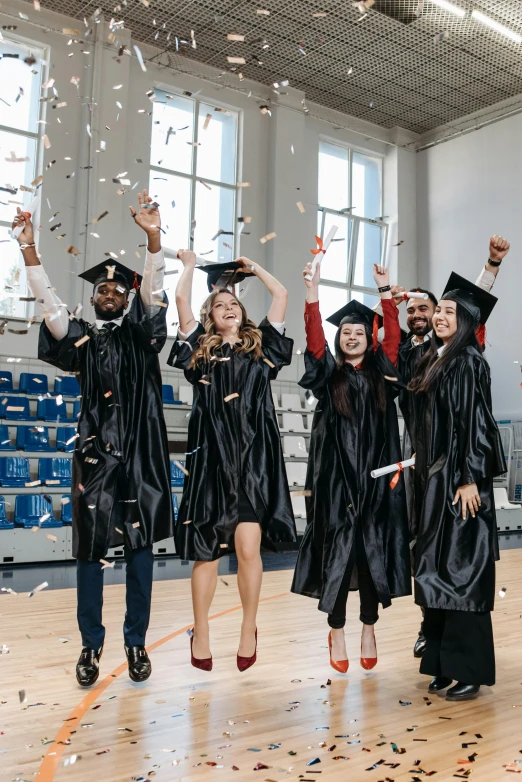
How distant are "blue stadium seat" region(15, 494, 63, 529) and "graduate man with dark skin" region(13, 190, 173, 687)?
14.4ft

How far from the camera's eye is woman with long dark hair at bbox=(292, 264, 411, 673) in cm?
310

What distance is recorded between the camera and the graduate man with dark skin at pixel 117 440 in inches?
116

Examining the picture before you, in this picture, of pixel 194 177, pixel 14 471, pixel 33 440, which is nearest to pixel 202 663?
pixel 14 471

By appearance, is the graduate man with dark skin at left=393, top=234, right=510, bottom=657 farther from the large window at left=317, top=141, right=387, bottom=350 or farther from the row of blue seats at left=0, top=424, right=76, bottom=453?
the large window at left=317, top=141, right=387, bottom=350

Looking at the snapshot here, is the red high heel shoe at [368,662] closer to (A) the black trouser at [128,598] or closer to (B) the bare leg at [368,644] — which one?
(B) the bare leg at [368,644]

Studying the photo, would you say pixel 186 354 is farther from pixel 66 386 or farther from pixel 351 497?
pixel 66 386

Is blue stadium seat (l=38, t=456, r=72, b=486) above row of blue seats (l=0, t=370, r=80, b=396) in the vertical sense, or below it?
below

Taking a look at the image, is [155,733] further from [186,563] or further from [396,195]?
[396,195]

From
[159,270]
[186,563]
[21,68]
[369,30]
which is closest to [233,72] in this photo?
[369,30]

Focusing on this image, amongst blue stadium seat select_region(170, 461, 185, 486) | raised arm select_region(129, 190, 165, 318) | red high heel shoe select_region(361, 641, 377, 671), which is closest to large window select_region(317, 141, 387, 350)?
blue stadium seat select_region(170, 461, 185, 486)

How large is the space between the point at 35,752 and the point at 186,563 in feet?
16.5

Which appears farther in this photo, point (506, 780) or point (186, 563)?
point (186, 563)

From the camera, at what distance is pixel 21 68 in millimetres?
9547

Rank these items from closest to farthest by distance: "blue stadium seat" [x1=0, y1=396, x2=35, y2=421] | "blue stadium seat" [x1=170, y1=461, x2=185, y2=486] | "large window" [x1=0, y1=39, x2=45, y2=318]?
"blue stadium seat" [x1=0, y1=396, x2=35, y2=421] → "blue stadium seat" [x1=170, y1=461, x2=185, y2=486] → "large window" [x1=0, y1=39, x2=45, y2=318]
